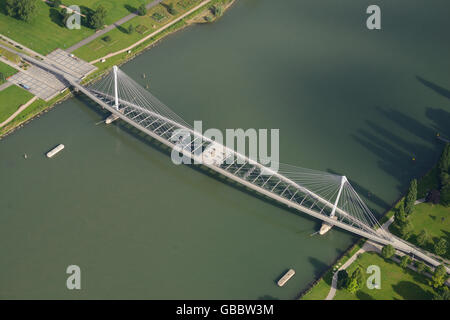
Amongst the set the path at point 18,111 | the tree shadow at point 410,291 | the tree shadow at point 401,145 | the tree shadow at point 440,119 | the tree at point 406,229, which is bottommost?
the tree shadow at point 410,291

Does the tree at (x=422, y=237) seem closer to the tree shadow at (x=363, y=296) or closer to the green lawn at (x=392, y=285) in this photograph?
the green lawn at (x=392, y=285)

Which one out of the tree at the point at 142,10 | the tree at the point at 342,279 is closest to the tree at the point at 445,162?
the tree at the point at 342,279

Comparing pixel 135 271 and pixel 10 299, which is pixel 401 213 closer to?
pixel 135 271

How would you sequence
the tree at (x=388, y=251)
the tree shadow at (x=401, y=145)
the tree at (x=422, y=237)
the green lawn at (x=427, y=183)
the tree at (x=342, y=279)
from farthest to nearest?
A: the tree shadow at (x=401, y=145) < the green lawn at (x=427, y=183) < the tree at (x=422, y=237) < the tree at (x=388, y=251) < the tree at (x=342, y=279)

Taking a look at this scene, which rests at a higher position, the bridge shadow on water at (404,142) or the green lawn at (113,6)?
the green lawn at (113,6)

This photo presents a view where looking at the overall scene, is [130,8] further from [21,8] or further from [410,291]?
[410,291]

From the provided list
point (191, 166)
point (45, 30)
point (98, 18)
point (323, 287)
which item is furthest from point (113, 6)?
point (323, 287)
